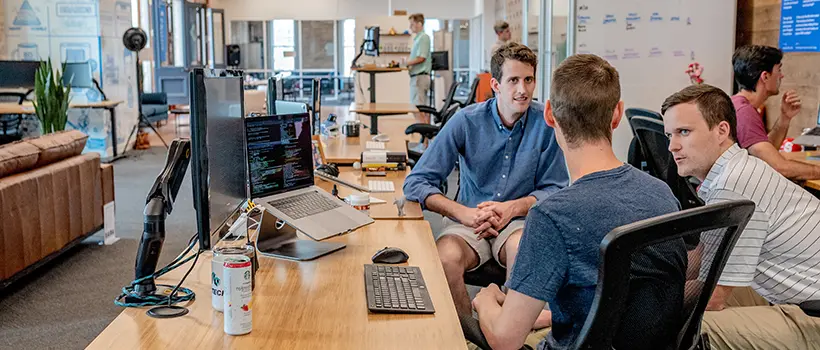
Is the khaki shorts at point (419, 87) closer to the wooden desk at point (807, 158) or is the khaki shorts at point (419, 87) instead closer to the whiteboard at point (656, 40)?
the whiteboard at point (656, 40)

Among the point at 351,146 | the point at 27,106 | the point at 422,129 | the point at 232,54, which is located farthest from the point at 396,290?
the point at 232,54

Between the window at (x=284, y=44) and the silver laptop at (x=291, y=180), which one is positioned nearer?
the silver laptop at (x=291, y=180)

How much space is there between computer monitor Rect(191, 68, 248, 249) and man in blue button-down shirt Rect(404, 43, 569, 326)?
1.00 metres

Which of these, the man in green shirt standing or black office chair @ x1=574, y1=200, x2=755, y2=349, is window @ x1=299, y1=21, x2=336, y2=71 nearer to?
the man in green shirt standing

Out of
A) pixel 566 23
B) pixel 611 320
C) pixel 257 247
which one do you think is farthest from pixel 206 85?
pixel 566 23

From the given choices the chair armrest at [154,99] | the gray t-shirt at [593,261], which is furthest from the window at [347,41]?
the gray t-shirt at [593,261]

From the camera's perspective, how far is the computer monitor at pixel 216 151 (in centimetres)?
190

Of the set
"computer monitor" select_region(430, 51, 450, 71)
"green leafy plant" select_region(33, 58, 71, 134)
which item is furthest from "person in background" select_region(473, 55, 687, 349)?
"computer monitor" select_region(430, 51, 450, 71)

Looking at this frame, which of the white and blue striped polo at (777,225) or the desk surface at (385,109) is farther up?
the desk surface at (385,109)

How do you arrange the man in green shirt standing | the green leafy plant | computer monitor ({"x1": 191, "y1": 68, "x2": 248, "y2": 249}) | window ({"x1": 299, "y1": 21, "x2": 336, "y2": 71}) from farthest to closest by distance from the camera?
window ({"x1": 299, "y1": 21, "x2": 336, "y2": 71})
the man in green shirt standing
the green leafy plant
computer monitor ({"x1": 191, "y1": 68, "x2": 248, "y2": 249})

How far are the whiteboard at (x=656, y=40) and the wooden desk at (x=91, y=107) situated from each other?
5499 millimetres

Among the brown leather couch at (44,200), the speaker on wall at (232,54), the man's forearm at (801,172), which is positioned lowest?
the brown leather couch at (44,200)

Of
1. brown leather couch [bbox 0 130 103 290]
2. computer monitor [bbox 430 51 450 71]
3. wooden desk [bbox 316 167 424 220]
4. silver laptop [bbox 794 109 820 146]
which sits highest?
computer monitor [bbox 430 51 450 71]

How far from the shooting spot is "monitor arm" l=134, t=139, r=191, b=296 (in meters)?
1.97
